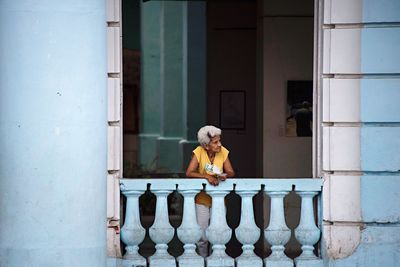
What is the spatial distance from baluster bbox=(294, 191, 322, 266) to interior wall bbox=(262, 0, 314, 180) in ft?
10.8

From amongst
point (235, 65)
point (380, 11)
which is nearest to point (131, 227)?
point (380, 11)

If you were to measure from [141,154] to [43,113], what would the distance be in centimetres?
1957

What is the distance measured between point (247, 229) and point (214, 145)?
0.96 metres

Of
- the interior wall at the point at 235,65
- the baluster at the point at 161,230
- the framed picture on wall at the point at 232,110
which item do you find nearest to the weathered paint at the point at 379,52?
the baluster at the point at 161,230

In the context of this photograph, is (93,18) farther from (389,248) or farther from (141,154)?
(141,154)

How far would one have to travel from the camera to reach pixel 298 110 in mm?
13703

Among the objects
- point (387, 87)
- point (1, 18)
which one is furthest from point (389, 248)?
point (1, 18)

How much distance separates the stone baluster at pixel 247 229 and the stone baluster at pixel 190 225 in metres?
0.40

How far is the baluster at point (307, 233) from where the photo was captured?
10266 millimetres

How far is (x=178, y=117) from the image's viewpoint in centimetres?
2647

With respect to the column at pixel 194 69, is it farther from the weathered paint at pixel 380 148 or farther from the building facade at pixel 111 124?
the weathered paint at pixel 380 148

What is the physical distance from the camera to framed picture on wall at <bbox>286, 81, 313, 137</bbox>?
13664 millimetres

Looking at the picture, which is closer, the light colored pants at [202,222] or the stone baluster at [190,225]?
the stone baluster at [190,225]

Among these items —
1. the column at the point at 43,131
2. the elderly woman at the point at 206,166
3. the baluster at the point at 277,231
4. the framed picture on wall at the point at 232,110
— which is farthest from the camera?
the framed picture on wall at the point at 232,110
